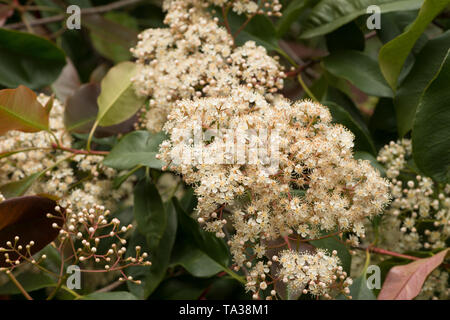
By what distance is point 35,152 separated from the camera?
4.91 feet

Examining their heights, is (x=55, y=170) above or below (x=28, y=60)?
below

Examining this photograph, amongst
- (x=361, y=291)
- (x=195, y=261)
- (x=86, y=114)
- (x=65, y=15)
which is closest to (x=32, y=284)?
(x=195, y=261)

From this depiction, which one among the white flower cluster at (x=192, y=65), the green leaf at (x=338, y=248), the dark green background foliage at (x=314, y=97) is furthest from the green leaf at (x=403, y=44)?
the green leaf at (x=338, y=248)

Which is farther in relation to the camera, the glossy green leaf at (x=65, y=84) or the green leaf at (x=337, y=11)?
the glossy green leaf at (x=65, y=84)

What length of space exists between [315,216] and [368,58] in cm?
75

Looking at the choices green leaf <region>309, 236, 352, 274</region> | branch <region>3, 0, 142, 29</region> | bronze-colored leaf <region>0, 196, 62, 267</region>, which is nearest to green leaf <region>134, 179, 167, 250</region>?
bronze-colored leaf <region>0, 196, 62, 267</region>

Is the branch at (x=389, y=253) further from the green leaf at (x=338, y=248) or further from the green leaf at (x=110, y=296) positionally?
the green leaf at (x=110, y=296)

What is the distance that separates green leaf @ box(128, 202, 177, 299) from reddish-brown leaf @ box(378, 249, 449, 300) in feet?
2.01

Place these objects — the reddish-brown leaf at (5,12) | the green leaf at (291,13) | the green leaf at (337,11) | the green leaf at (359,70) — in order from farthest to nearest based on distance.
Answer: the reddish-brown leaf at (5,12), the green leaf at (291,13), the green leaf at (359,70), the green leaf at (337,11)

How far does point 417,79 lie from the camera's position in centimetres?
144

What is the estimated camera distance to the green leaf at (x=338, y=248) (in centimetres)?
125

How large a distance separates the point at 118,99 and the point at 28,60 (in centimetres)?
45

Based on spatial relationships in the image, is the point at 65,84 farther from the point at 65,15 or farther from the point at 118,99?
the point at 65,15

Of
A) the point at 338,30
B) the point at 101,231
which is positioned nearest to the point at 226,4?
the point at 338,30
